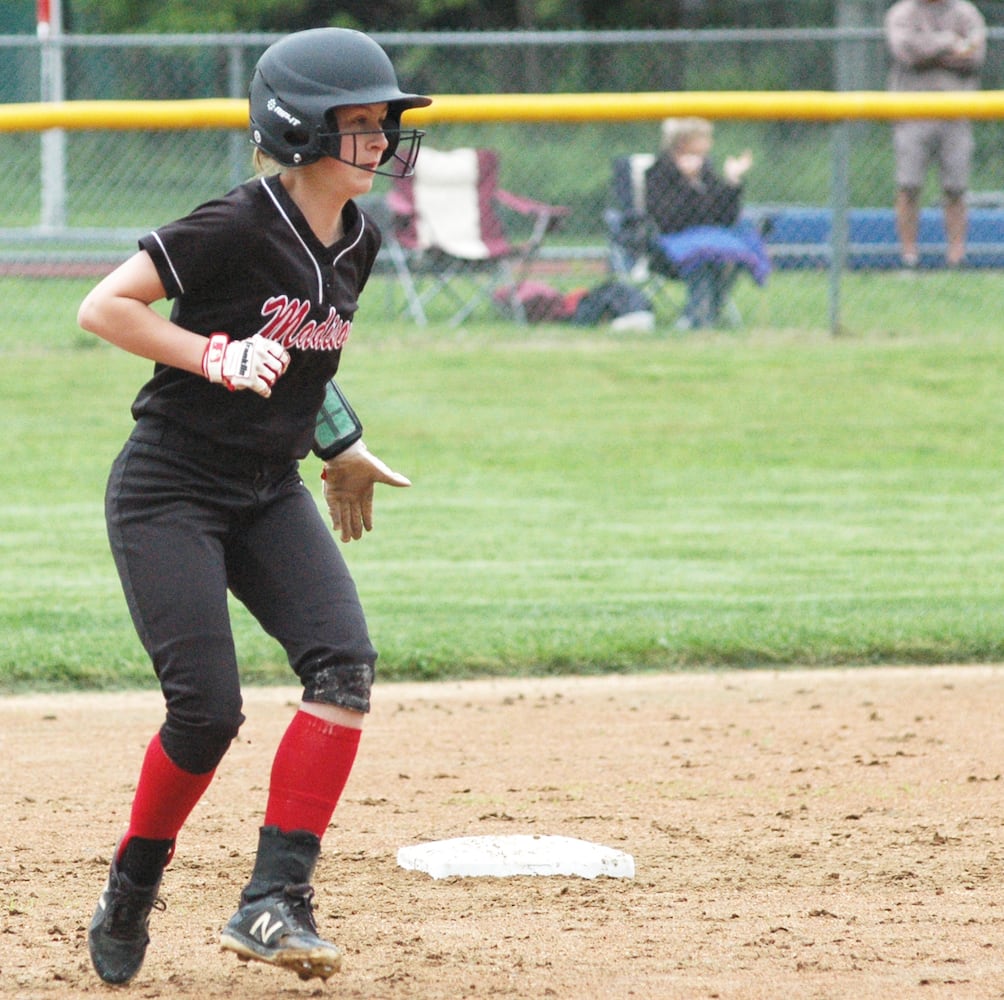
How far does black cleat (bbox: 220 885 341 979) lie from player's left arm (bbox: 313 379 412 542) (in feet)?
2.80

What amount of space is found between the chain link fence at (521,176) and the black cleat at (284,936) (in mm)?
8377

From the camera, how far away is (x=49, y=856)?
424 centimetres

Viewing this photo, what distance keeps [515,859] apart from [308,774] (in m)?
0.97

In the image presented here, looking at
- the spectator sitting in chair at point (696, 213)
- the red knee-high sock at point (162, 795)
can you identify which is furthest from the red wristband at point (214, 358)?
the spectator sitting in chair at point (696, 213)

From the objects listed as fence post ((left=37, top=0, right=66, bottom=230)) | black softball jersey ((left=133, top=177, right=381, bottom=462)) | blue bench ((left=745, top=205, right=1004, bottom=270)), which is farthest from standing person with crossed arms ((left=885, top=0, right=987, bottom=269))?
black softball jersey ((left=133, top=177, right=381, bottom=462))

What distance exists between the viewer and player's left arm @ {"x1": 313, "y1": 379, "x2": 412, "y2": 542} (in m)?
3.62

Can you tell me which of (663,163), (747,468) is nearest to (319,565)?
A: (747,468)

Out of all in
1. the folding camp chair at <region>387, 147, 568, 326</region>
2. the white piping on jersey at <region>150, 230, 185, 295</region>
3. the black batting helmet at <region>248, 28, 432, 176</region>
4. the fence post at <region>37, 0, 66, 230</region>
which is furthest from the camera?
the folding camp chair at <region>387, 147, 568, 326</region>

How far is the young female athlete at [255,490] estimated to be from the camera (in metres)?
3.20

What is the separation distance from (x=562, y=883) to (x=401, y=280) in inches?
341

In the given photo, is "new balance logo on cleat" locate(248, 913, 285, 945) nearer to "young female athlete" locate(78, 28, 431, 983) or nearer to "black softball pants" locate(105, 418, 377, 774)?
"young female athlete" locate(78, 28, 431, 983)

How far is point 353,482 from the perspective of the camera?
374cm

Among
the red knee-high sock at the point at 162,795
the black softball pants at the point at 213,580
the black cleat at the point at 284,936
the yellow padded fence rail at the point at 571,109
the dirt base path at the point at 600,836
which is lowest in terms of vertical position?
the dirt base path at the point at 600,836

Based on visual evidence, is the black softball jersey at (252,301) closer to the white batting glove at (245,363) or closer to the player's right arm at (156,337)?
the player's right arm at (156,337)
